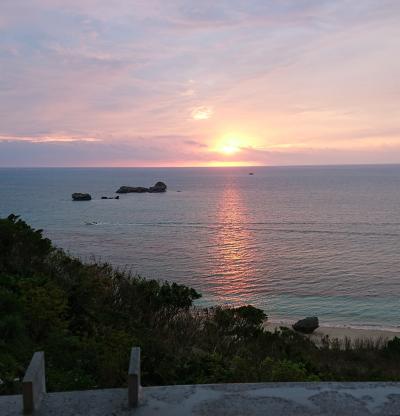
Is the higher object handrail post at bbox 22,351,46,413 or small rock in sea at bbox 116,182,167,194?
small rock in sea at bbox 116,182,167,194

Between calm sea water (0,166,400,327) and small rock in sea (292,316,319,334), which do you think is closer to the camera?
small rock in sea (292,316,319,334)

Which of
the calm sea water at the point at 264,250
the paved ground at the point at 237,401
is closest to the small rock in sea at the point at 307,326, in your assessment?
the calm sea water at the point at 264,250

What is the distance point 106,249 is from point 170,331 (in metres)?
37.5

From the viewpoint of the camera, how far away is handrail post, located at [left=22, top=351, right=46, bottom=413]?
375cm

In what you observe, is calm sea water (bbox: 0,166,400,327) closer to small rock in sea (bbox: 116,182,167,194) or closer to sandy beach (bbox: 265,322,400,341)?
sandy beach (bbox: 265,322,400,341)

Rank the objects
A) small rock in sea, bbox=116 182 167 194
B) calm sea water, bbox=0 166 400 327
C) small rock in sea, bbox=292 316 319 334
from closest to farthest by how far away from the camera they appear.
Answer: small rock in sea, bbox=292 316 319 334 → calm sea water, bbox=0 166 400 327 → small rock in sea, bbox=116 182 167 194

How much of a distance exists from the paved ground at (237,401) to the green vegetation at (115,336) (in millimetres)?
1791

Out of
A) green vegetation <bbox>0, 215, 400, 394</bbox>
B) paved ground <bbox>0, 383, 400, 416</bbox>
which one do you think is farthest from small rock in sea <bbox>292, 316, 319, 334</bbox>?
paved ground <bbox>0, 383, 400, 416</bbox>

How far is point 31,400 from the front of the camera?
12.3 ft

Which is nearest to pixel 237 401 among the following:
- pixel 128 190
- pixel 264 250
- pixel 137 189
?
pixel 264 250

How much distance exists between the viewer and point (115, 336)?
25.8 feet

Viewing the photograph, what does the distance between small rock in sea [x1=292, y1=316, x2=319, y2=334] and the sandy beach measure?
24cm

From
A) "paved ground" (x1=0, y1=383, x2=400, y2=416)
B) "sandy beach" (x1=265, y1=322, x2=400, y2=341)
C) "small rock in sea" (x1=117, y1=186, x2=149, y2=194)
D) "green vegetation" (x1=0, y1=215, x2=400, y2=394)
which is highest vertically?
"small rock in sea" (x1=117, y1=186, x2=149, y2=194)

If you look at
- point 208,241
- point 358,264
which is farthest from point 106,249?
point 358,264
